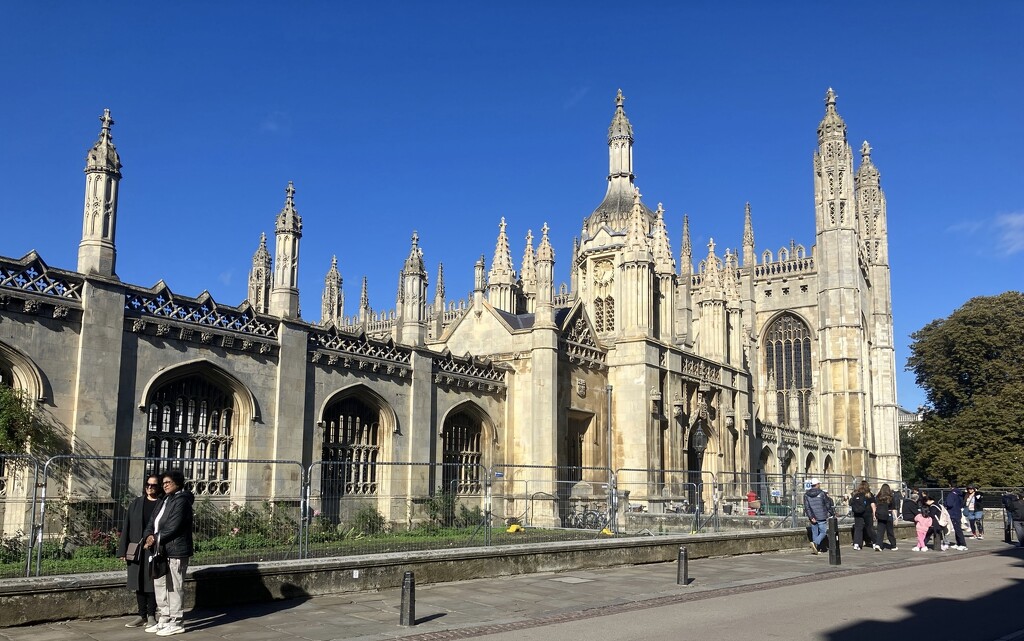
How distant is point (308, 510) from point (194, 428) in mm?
5938

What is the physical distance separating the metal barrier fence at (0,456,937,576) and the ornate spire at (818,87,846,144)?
51027 mm

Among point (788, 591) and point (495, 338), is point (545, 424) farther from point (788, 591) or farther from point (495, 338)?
point (788, 591)

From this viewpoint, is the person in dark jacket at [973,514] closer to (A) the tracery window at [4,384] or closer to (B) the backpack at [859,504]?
(B) the backpack at [859,504]

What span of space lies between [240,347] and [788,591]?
11.6 meters

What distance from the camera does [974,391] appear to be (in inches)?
2037

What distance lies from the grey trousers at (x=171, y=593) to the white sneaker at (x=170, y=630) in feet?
0.13

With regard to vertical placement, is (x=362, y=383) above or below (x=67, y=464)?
above

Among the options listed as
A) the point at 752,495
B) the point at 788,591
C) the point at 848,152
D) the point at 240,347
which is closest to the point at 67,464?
the point at 240,347

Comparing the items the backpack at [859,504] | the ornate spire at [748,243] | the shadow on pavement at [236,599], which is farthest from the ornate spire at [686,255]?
the shadow on pavement at [236,599]

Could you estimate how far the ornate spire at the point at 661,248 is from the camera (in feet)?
105

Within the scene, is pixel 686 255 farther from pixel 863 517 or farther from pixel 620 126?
pixel 863 517

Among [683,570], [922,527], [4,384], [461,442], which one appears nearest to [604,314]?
[461,442]

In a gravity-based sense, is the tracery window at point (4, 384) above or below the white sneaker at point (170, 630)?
above

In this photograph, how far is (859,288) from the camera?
2712 inches
